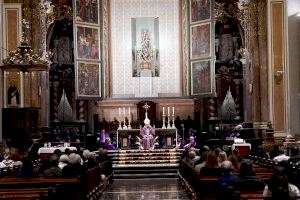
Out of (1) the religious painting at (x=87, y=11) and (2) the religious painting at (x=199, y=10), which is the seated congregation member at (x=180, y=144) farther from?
(1) the religious painting at (x=87, y=11)

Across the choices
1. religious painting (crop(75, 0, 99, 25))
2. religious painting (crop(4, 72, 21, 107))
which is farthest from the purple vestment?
religious painting (crop(75, 0, 99, 25))

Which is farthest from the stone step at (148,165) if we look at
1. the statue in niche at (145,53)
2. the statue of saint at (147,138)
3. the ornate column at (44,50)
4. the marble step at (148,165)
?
the statue in niche at (145,53)

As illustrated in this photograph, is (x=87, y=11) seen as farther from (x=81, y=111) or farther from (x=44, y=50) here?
(x=81, y=111)

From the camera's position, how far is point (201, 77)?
34.2m

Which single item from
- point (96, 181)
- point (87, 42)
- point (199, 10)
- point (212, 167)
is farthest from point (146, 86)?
point (212, 167)

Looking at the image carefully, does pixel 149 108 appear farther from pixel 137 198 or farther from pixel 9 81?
pixel 137 198

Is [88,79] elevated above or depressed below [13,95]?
above

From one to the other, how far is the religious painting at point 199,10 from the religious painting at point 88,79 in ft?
16.6

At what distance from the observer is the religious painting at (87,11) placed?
33.7 metres

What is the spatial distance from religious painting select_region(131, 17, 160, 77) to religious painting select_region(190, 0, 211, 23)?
2851mm

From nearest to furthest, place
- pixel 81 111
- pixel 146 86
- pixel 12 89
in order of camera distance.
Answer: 1. pixel 12 89
2. pixel 81 111
3. pixel 146 86

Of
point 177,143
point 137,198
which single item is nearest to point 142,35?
→ point 177,143

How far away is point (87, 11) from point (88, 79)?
3.17 m

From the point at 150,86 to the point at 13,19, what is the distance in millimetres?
9663
